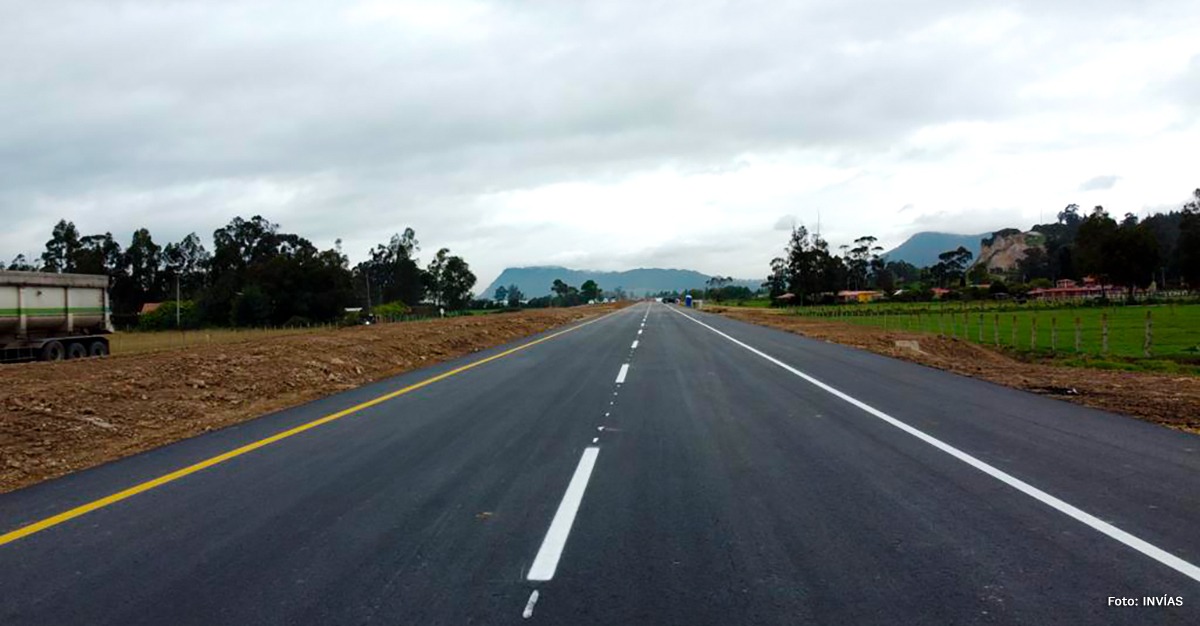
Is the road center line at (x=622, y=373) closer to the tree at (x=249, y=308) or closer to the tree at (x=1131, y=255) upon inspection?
the tree at (x=249, y=308)

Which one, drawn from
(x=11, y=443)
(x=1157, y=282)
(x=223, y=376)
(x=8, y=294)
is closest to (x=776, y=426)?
(x=11, y=443)

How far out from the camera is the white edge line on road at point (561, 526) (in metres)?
4.21

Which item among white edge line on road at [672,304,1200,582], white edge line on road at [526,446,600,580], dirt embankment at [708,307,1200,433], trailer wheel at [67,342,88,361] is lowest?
dirt embankment at [708,307,1200,433]

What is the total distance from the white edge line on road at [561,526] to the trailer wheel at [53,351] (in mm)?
22382

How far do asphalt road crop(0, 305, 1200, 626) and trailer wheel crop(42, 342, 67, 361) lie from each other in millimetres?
17228

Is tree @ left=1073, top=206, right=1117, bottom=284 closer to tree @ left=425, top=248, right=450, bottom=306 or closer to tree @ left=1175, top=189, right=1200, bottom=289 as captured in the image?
tree @ left=1175, top=189, right=1200, bottom=289

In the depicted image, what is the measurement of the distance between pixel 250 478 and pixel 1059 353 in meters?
23.8

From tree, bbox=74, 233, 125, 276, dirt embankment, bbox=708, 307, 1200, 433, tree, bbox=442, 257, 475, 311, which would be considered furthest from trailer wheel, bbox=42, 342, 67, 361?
tree, bbox=442, 257, 475, 311

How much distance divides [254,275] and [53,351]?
193ft

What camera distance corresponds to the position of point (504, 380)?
47.0 feet

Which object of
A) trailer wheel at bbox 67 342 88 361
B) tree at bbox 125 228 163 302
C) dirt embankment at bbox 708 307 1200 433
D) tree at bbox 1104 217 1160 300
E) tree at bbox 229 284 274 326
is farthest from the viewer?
tree at bbox 125 228 163 302

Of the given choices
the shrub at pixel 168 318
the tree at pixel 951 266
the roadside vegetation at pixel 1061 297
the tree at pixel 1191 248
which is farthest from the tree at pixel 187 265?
the tree at pixel 951 266

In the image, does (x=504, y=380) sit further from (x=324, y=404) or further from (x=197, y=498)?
(x=197, y=498)

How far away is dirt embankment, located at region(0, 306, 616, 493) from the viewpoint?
820 centimetres
